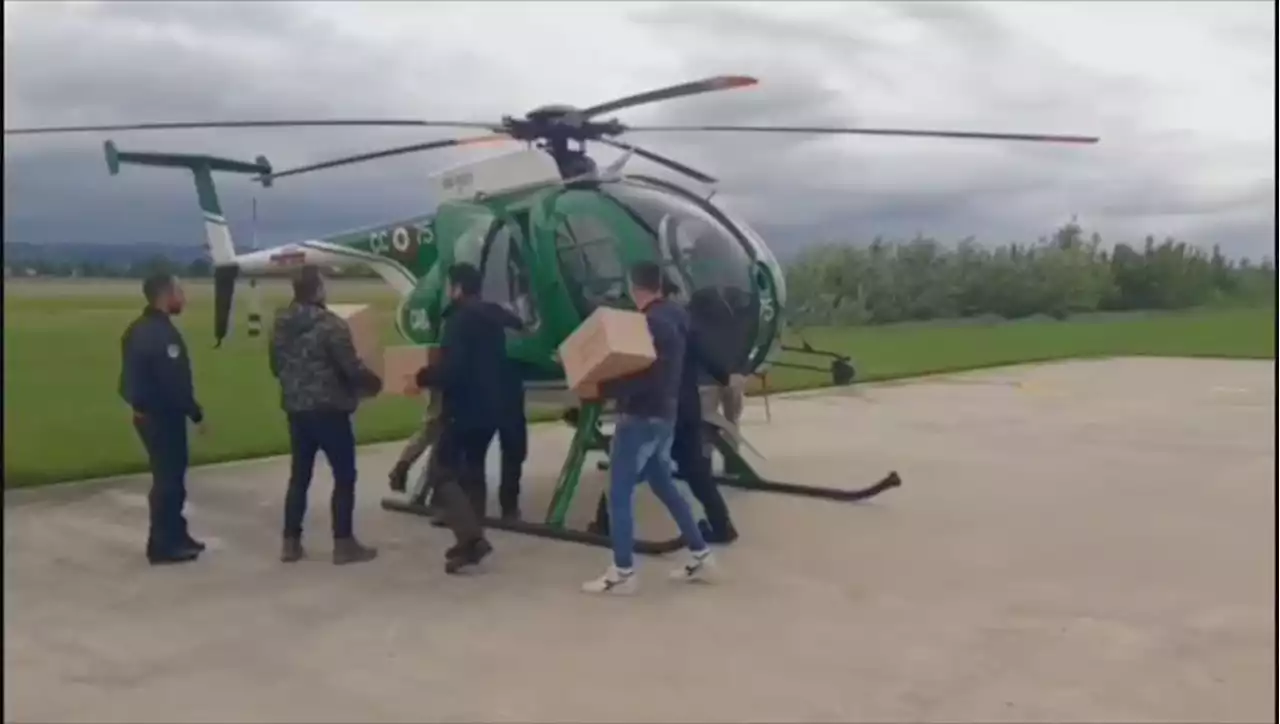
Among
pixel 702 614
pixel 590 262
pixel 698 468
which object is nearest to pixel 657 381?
pixel 702 614

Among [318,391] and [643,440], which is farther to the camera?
[318,391]

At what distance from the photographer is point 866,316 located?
40.6 m

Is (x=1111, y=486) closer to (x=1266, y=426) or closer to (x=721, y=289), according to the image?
(x=721, y=289)

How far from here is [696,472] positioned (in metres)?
6.91

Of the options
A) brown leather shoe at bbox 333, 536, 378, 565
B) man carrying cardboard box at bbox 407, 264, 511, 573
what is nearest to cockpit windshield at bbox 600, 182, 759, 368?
man carrying cardboard box at bbox 407, 264, 511, 573

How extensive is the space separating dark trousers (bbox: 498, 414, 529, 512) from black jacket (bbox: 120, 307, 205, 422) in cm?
163

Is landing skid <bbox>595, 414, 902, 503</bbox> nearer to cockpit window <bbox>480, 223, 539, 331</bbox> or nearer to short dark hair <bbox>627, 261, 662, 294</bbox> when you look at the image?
cockpit window <bbox>480, 223, 539, 331</bbox>

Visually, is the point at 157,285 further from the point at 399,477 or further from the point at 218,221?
the point at 218,221

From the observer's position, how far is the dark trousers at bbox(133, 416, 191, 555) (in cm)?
659

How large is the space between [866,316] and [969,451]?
30.0 meters

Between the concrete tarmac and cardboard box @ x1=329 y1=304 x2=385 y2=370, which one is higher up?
cardboard box @ x1=329 y1=304 x2=385 y2=370

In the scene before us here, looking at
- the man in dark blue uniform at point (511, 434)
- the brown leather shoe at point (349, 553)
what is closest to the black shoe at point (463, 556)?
the brown leather shoe at point (349, 553)

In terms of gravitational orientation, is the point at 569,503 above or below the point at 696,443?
below

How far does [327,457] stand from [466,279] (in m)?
1.12
